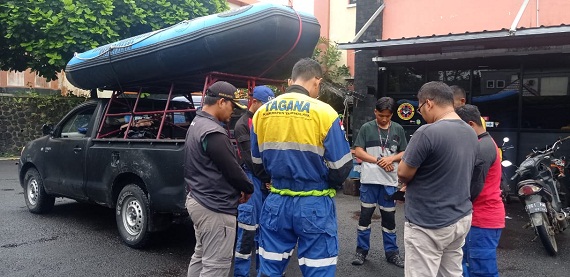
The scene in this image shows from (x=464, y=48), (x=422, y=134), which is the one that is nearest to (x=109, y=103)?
(x=422, y=134)

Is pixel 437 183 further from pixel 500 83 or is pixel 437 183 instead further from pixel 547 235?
pixel 500 83

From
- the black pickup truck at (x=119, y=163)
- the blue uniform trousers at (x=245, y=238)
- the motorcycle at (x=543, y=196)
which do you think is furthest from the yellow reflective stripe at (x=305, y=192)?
the motorcycle at (x=543, y=196)

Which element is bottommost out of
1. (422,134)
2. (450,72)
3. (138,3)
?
(422,134)

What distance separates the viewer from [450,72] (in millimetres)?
9062

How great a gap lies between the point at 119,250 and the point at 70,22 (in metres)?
8.60

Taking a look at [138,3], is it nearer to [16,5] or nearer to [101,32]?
[101,32]

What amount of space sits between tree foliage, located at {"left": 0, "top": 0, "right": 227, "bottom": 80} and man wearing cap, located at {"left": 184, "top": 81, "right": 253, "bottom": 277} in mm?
9800

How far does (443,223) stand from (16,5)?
41.3ft

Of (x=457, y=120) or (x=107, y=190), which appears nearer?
(x=457, y=120)

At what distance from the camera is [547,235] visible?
4840 millimetres

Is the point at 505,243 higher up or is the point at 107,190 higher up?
the point at 107,190

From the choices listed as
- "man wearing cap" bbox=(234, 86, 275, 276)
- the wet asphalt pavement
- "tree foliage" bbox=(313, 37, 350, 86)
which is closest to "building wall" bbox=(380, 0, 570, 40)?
the wet asphalt pavement

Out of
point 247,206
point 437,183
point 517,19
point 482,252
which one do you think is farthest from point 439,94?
point 517,19

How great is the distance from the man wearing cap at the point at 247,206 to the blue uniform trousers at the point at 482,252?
1.75m
